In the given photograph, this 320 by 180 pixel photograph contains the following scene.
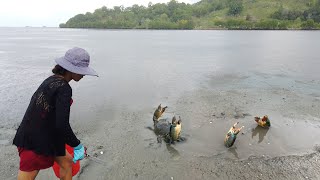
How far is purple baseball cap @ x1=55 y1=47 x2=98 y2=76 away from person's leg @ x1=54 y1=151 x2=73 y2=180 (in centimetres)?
132

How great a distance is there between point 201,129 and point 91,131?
340cm

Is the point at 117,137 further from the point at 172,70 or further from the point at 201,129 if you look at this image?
the point at 172,70

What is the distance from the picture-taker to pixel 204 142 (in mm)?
9102

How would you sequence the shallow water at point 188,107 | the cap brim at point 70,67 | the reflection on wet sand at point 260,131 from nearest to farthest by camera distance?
the cap brim at point 70,67
the shallow water at point 188,107
the reflection on wet sand at point 260,131

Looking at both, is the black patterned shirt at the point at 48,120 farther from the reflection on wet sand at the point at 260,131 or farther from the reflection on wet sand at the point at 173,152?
the reflection on wet sand at the point at 260,131

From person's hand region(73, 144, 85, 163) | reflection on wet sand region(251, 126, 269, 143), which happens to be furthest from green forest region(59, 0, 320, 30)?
person's hand region(73, 144, 85, 163)

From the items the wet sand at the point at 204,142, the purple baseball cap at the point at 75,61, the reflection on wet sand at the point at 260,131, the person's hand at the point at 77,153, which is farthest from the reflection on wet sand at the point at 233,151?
the purple baseball cap at the point at 75,61

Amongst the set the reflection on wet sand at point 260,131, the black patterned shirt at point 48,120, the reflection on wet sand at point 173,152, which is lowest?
the reflection on wet sand at point 260,131

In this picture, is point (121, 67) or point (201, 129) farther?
point (121, 67)

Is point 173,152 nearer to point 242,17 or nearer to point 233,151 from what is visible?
point 233,151

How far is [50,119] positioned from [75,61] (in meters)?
0.82

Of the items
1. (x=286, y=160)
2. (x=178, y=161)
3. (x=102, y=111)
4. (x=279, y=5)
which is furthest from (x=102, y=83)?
(x=279, y=5)

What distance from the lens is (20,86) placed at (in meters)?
16.0

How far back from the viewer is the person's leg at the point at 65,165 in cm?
464
